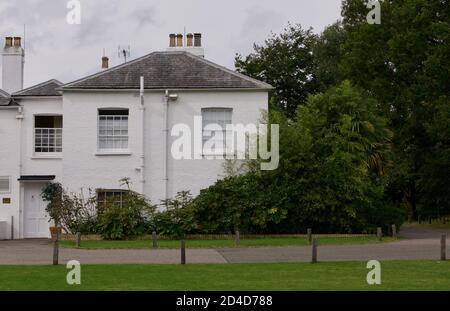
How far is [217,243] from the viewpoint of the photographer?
3045cm

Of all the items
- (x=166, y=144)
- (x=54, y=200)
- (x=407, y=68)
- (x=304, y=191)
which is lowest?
(x=54, y=200)

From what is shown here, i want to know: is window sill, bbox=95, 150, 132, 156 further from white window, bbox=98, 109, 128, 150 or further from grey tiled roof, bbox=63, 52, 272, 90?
grey tiled roof, bbox=63, 52, 272, 90

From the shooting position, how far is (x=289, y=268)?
68.5 ft

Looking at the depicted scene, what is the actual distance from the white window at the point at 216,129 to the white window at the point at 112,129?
11.9 feet

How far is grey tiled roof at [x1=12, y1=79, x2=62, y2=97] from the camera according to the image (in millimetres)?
37125

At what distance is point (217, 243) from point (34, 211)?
10.8 m

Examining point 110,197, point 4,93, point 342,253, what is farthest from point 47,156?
point 342,253

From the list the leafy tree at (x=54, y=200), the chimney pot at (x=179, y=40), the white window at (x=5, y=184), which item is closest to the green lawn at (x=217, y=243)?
the leafy tree at (x=54, y=200)

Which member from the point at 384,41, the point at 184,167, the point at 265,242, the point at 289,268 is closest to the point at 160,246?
the point at 265,242

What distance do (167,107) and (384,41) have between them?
18.7 m

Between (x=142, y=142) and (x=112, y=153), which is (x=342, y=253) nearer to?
(x=142, y=142)

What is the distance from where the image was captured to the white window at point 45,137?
37375mm

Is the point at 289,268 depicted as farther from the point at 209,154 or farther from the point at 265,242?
the point at 209,154

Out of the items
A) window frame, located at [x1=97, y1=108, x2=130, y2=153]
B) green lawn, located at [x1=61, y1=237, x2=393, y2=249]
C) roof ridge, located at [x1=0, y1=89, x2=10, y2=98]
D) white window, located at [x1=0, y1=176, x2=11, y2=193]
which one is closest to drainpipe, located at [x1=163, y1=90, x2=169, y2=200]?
window frame, located at [x1=97, y1=108, x2=130, y2=153]
